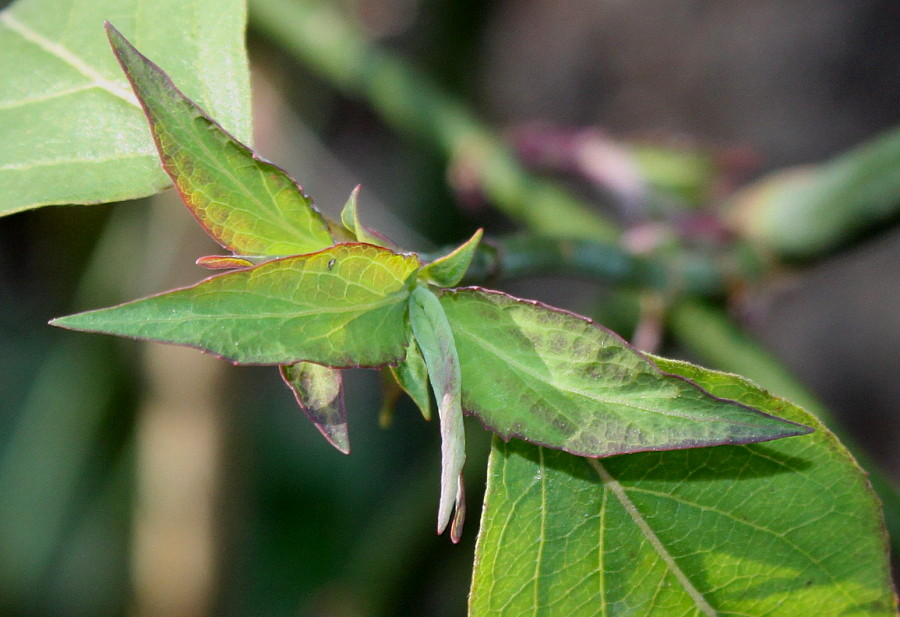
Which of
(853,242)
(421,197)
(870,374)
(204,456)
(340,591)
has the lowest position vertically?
(340,591)

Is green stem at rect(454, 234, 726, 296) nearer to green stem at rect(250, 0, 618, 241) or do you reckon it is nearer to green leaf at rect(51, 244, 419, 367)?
green leaf at rect(51, 244, 419, 367)

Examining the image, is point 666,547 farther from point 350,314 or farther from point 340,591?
point 340,591

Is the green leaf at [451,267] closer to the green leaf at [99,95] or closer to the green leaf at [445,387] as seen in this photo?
the green leaf at [445,387]

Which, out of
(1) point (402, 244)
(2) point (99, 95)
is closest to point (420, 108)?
(1) point (402, 244)

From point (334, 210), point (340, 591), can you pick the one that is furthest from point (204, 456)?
point (334, 210)

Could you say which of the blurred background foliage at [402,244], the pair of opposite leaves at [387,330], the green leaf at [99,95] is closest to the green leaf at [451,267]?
the pair of opposite leaves at [387,330]

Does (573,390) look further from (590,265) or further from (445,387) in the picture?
(590,265)

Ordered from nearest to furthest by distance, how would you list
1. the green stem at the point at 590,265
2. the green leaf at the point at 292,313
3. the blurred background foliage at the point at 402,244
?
the green leaf at the point at 292,313 < the green stem at the point at 590,265 < the blurred background foliage at the point at 402,244
